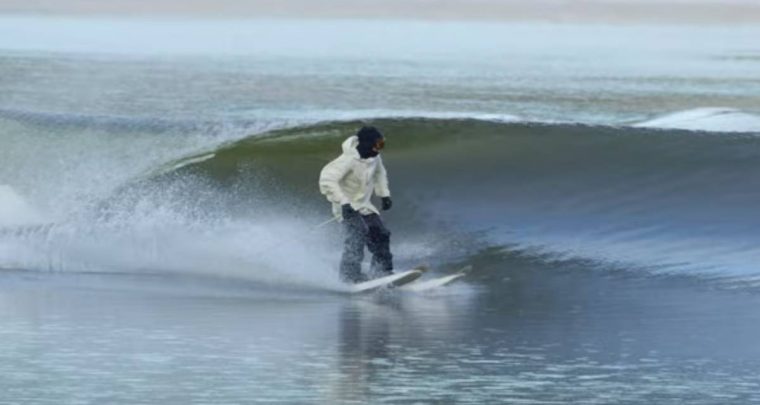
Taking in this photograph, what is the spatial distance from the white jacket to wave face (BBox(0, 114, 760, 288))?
1.85 feet

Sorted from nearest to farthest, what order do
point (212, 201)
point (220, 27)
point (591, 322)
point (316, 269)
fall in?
point (591, 322)
point (316, 269)
point (212, 201)
point (220, 27)

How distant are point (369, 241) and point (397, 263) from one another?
61.9 inches

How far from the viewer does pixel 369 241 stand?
17297mm

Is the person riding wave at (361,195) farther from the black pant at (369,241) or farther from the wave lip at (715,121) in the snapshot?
the wave lip at (715,121)

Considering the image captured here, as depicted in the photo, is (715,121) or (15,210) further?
(715,121)

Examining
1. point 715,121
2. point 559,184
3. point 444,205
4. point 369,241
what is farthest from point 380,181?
point 715,121

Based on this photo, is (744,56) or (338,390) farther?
(744,56)

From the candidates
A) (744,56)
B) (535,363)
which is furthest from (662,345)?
(744,56)

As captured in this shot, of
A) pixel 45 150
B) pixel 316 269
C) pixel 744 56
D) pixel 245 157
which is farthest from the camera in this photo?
pixel 744 56

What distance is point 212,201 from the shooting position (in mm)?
20219

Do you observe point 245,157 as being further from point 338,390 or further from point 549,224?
point 338,390

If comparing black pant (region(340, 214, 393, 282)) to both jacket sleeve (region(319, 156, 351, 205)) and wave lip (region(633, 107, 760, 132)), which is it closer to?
jacket sleeve (region(319, 156, 351, 205))

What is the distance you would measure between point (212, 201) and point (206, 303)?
4.15 meters

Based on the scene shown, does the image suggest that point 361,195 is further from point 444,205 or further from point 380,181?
point 444,205
